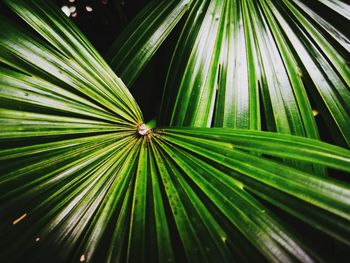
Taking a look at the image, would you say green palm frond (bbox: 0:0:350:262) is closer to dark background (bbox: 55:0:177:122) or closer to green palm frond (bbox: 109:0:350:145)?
green palm frond (bbox: 109:0:350:145)

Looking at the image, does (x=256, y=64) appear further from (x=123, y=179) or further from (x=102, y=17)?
(x=102, y=17)

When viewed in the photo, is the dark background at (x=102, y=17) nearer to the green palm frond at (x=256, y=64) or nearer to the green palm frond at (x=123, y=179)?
the green palm frond at (x=256, y=64)

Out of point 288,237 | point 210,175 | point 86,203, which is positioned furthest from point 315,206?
point 86,203

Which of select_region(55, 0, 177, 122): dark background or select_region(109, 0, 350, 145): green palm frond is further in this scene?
select_region(55, 0, 177, 122): dark background

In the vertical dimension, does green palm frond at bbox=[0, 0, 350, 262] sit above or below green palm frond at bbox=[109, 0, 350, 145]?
below

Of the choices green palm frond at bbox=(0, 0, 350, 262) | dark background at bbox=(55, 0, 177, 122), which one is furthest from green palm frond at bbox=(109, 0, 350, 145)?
dark background at bbox=(55, 0, 177, 122)

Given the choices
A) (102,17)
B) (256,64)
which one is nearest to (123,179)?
(256,64)

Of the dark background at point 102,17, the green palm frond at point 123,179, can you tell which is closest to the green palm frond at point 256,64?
the green palm frond at point 123,179
